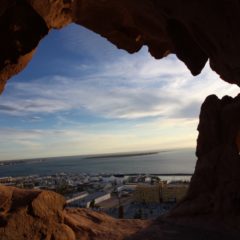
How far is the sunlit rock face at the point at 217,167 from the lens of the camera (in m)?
11.9

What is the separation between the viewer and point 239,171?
11.9 m

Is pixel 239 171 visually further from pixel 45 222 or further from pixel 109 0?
pixel 109 0

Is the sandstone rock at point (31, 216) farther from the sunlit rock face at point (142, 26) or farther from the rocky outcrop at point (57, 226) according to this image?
the sunlit rock face at point (142, 26)

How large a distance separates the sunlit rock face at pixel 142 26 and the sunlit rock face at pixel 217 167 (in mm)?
1936

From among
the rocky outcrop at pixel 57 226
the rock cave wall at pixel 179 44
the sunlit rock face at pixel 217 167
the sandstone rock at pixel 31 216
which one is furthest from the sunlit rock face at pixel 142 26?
the sandstone rock at pixel 31 216

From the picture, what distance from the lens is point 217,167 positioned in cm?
1293

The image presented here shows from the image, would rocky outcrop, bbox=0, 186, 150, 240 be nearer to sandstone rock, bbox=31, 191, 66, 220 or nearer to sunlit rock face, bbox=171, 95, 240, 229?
sandstone rock, bbox=31, 191, 66, 220

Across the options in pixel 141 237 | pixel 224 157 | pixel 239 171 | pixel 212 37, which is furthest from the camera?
pixel 224 157

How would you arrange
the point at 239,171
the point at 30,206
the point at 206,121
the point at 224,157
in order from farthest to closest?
the point at 206,121
the point at 224,157
the point at 239,171
the point at 30,206

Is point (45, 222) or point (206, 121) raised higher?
point (206, 121)

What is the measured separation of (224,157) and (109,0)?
6.59 meters

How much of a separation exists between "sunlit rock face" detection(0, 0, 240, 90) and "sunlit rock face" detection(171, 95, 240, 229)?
194 cm

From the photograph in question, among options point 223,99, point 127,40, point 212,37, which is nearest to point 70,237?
point 212,37

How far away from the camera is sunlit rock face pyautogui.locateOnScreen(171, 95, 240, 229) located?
1191 cm
